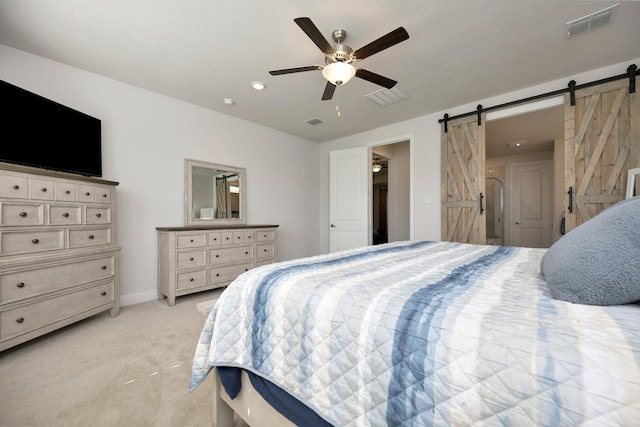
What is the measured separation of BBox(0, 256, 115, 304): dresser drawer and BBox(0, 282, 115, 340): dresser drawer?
9 cm

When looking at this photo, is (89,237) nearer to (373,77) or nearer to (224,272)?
(224,272)

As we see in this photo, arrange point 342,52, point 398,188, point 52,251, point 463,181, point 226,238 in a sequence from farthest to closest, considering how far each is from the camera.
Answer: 1. point 398,188
2. point 463,181
3. point 226,238
4. point 52,251
5. point 342,52

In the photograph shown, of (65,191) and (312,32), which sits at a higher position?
(312,32)

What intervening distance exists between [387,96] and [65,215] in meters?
3.54

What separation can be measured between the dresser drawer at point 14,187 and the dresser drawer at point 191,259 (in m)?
1.33

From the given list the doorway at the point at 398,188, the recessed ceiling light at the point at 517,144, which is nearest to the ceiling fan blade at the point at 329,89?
the doorway at the point at 398,188

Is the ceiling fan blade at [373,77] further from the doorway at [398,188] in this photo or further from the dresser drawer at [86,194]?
the doorway at [398,188]

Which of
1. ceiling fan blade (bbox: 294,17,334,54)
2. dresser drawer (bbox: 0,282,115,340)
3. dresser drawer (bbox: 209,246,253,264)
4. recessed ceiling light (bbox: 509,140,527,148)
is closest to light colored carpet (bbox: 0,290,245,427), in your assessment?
dresser drawer (bbox: 0,282,115,340)

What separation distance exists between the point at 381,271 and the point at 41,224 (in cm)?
259

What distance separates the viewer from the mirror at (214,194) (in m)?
3.41

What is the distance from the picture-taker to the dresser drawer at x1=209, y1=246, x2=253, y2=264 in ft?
10.4

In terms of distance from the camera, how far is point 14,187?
1810mm

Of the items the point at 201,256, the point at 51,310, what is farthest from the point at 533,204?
the point at 51,310

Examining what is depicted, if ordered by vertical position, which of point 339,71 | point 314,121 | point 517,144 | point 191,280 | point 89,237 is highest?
point 314,121
